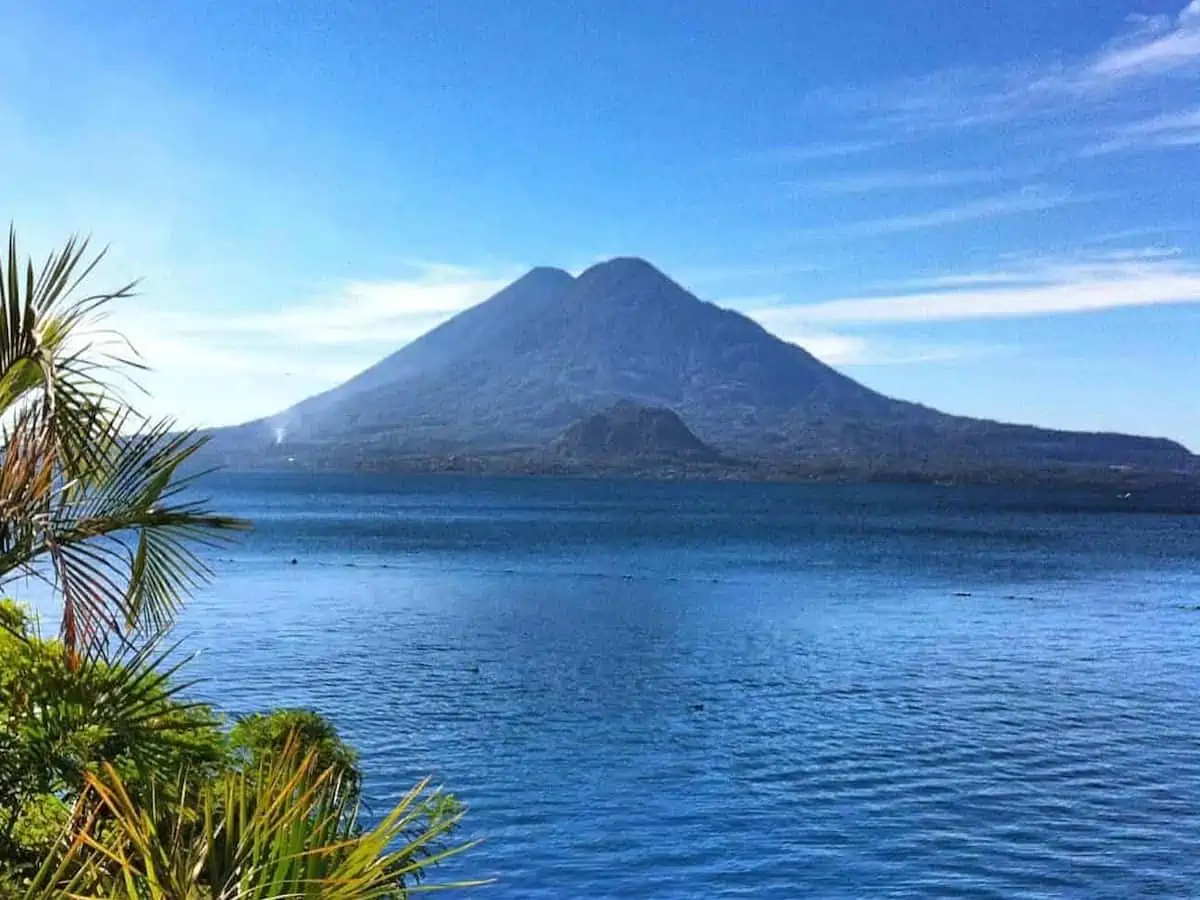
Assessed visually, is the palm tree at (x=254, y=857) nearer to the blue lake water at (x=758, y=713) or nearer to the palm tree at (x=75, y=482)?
the palm tree at (x=75, y=482)

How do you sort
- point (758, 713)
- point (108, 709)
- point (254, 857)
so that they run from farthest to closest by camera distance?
point (758, 713), point (108, 709), point (254, 857)

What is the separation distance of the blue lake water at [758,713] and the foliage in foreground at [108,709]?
18.5 meters

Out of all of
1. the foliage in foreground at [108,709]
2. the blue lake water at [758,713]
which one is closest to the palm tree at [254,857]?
the foliage in foreground at [108,709]

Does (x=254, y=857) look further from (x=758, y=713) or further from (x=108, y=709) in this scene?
(x=758, y=713)

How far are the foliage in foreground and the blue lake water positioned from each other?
18.5 m

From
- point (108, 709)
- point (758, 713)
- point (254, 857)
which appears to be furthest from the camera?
point (758, 713)

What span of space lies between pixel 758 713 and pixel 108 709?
3652 cm

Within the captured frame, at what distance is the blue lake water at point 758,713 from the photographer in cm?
2681

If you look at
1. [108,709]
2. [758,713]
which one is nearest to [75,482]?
[108,709]

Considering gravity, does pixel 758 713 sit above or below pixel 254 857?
below

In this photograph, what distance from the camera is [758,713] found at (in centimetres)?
4178

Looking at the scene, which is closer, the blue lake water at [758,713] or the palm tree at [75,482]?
the palm tree at [75,482]

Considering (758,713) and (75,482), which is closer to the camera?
(75,482)

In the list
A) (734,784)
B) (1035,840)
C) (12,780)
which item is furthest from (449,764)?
(12,780)
